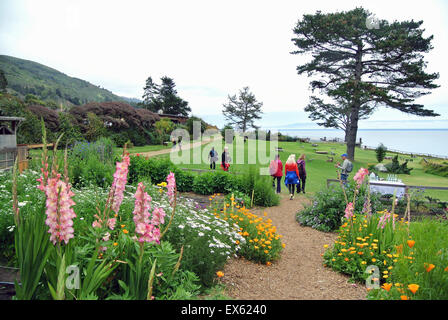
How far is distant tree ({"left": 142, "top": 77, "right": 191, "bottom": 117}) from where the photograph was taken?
57.0 m

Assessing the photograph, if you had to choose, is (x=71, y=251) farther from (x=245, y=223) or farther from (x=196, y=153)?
(x=196, y=153)

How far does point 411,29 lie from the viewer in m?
19.6

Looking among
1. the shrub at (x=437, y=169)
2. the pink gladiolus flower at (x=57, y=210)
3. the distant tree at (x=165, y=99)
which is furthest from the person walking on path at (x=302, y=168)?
the distant tree at (x=165, y=99)

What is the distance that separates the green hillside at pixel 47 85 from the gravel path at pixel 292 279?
241ft

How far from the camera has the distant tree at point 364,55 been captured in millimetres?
18625

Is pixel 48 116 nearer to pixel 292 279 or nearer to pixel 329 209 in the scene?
pixel 329 209

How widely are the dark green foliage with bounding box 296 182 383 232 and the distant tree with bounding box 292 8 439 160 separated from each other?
13.5 meters

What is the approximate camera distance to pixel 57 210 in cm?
191

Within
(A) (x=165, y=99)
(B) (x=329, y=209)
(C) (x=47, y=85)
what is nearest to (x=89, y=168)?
(B) (x=329, y=209)

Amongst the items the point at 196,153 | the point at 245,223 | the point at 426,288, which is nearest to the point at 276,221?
the point at 245,223

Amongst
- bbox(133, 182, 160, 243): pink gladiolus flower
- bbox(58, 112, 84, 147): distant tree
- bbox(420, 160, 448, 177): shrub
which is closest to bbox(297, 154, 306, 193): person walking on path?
bbox(133, 182, 160, 243): pink gladiolus flower

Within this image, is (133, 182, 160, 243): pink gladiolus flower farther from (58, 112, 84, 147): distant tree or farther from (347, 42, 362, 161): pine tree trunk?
(58, 112, 84, 147): distant tree

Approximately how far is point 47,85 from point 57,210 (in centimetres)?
10436

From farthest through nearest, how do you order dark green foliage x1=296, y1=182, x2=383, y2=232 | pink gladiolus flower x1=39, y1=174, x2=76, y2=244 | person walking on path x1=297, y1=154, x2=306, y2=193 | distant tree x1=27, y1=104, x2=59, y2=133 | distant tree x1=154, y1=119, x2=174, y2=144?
1. distant tree x1=154, y1=119, x2=174, y2=144
2. distant tree x1=27, y1=104, x2=59, y2=133
3. person walking on path x1=297, y1=154, x2=306, y2=193
4. dark green foliage x1=296, y1=182, x2=383, y2=232
5. pink gladiolus flower x1=39, y1=174, x2=76, y2=244
